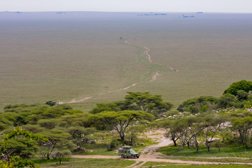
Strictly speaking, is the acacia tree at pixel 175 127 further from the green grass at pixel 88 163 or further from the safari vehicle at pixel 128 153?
the green grass at pixel 88 163

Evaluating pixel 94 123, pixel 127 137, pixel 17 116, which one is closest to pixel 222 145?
pixel 127 137

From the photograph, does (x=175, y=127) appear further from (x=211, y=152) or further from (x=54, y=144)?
(x=54, y=144)

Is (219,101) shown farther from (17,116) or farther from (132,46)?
(132,46)

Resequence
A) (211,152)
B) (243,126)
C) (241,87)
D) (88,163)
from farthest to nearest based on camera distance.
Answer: (241,87)
(243,126)
(211,152)
(88,163)

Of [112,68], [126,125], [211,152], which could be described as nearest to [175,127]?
[211,152]

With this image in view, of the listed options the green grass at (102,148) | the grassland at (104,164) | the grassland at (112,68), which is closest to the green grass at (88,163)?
the grassland at (104,164)

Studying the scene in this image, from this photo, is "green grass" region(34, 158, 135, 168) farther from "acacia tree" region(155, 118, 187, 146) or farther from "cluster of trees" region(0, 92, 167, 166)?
"acacia tree" region(155, 118, 187, 146)
